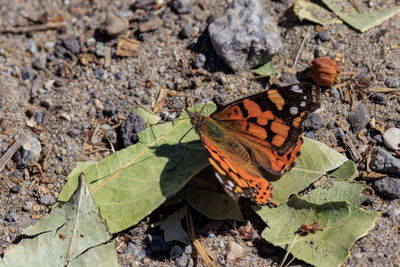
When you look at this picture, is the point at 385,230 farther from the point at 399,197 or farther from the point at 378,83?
the point at 378,83

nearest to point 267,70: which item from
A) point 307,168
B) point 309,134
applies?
point 309,134

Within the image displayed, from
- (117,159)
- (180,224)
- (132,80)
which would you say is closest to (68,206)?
(117,159)

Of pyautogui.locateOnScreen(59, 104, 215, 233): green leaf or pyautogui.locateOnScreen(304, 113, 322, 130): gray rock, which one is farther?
pyautogui.locateOnScreen(304, 113, 322, 130): gray rock

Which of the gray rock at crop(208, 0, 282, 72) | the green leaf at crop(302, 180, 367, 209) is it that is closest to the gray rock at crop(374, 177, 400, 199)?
the green leaf at crop(302, 180, 367, 209)

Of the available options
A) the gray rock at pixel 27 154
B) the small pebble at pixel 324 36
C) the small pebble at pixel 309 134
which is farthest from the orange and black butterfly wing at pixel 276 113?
the gray rock at pixel 27 154

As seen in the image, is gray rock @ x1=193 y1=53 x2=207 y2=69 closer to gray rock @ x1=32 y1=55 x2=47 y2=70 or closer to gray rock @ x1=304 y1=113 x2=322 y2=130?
gray rock @ x1=304 y1=113 x2=322 y2=130
